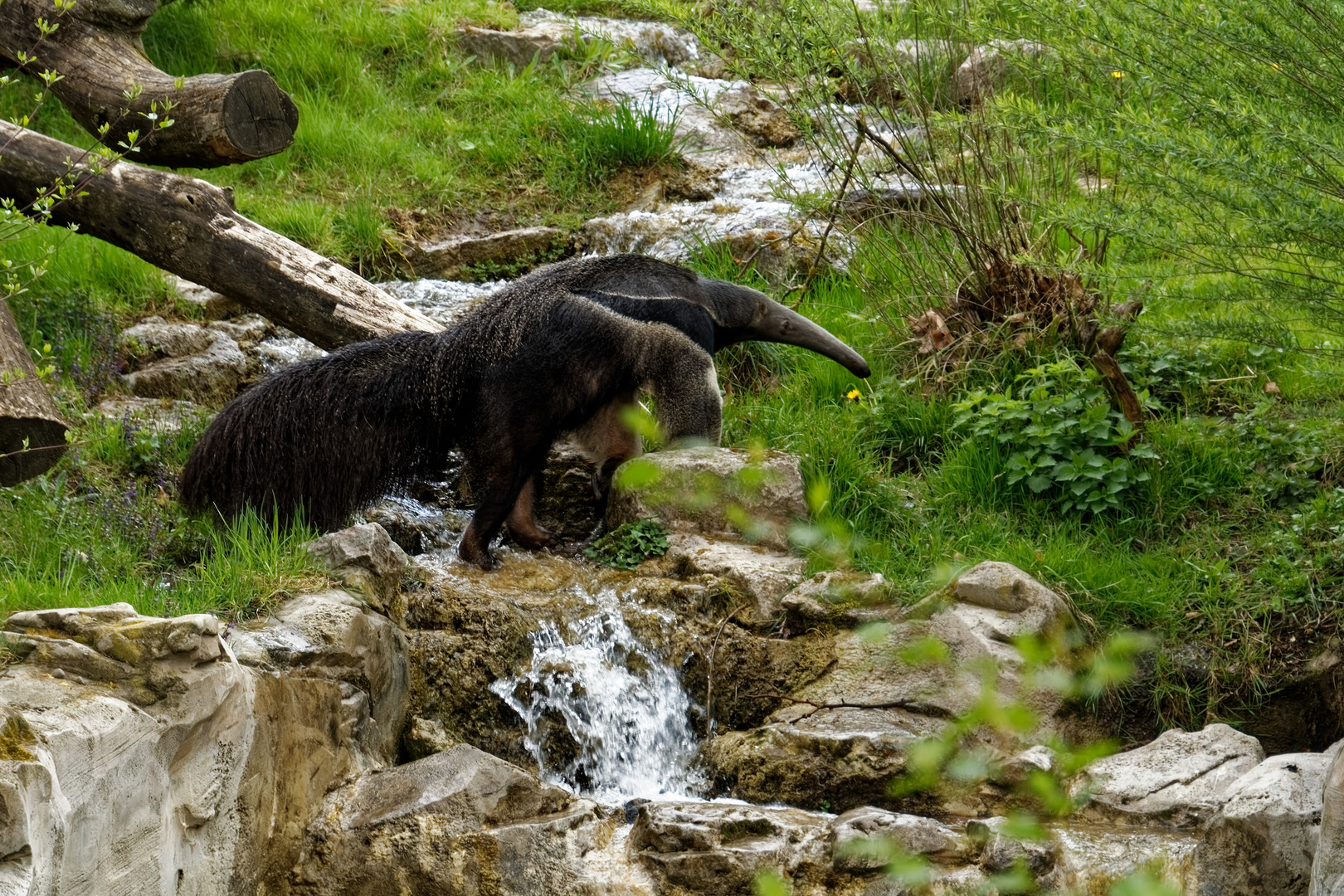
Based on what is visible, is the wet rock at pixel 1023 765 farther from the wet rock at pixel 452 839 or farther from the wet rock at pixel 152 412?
the wet rock at pixel 152 412

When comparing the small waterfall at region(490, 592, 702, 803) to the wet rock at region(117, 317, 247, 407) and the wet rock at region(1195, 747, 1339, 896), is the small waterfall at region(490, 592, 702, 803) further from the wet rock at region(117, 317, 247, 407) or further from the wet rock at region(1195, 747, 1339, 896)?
the wet rock at region(117, 317, 247, 407)

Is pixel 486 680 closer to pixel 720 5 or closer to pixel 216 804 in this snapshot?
pixel 216 804

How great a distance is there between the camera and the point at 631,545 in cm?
604

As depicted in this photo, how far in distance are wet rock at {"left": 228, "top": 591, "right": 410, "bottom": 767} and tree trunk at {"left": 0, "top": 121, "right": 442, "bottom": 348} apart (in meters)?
2.43

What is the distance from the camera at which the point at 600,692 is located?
5164mm

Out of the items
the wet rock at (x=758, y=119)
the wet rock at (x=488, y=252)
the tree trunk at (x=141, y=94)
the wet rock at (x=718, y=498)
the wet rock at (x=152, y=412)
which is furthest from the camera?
the wet rock at (x=758, y=119)

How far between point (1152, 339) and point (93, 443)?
5.50 m

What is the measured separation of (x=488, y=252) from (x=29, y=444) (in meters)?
4.76

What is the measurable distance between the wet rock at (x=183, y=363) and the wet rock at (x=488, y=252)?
184 cm

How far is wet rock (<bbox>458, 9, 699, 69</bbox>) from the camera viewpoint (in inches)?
470

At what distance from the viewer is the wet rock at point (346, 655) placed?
4.16 meters

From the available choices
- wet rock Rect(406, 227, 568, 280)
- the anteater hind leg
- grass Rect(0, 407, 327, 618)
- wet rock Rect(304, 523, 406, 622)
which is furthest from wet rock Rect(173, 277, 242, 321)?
wet rock Rect(304, 523, 406, 622)

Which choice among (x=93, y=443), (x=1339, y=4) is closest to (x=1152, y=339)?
(x=1339, y=4)

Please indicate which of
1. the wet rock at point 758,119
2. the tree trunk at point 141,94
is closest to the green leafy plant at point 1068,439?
the tree trunk at point 141,94
